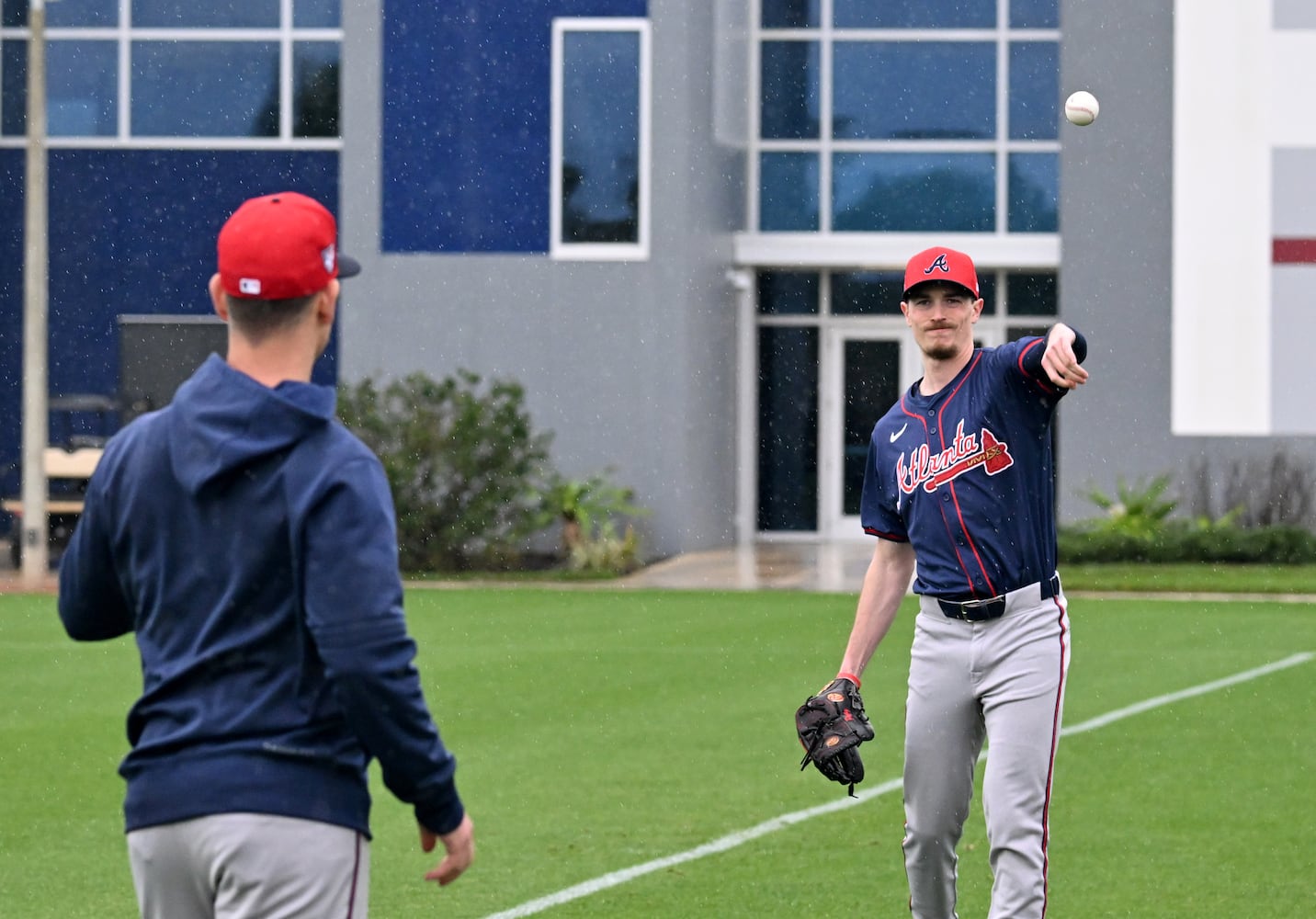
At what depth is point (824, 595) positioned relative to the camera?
2212cm

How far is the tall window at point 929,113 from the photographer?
98.1 feet

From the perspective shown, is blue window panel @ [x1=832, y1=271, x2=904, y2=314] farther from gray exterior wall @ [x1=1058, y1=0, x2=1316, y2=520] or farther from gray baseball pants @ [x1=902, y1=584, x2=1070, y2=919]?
gray baseball pants @ [x1=902, y1=584, x2=1070, y2=919]

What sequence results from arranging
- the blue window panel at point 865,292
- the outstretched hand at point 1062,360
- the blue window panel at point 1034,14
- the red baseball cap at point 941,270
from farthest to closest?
the blue window panel at point 865,292
the blue window panel at point 1034,14
the red baseball cap at point 941,270
the outstretched hand at point 1062,360

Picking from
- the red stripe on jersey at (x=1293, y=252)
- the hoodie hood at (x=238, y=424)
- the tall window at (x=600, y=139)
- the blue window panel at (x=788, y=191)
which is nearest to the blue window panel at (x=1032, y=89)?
the blue window panel at (x=788, y=191)

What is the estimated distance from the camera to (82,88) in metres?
29.9

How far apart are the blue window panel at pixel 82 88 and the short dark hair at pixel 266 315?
1081 inches

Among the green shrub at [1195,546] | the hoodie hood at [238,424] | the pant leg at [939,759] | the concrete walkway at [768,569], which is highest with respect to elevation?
the hoodie hood at [238,424]

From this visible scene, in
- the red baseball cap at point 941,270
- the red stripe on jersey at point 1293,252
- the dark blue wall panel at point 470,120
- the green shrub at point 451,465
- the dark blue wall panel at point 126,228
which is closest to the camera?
the red baseball cap at point 941,270

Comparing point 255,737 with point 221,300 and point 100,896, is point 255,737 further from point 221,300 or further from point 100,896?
point 100,896

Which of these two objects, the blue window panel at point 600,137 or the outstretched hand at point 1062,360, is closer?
the outstretched hand at point 1062,360

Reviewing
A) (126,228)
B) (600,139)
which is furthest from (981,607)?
(126,228)

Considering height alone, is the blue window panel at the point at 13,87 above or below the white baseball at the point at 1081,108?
above

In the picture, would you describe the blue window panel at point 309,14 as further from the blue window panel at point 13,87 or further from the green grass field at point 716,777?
the green grass field at point 716,777

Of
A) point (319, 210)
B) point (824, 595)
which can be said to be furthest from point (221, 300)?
point (824, 595)
